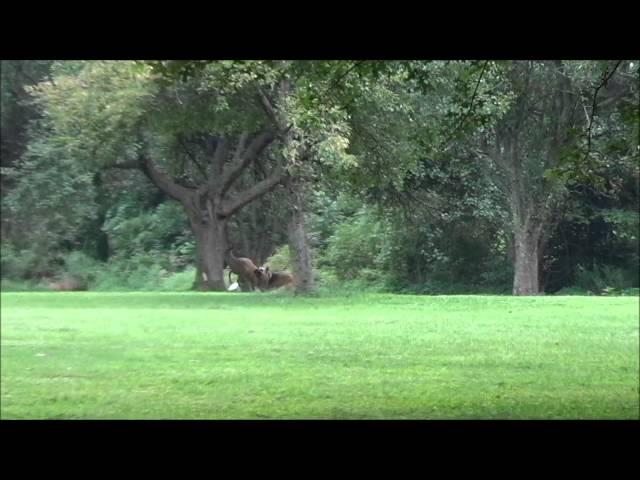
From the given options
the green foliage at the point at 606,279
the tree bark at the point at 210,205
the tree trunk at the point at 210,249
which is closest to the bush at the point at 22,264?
the tree bark at the point at 210,205

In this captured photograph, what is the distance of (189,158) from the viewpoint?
6.09 metres

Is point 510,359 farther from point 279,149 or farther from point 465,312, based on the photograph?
point 279,149

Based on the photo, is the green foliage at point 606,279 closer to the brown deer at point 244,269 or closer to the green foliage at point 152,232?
the brown deer at point 244,269

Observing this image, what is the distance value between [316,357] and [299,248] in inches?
29.1

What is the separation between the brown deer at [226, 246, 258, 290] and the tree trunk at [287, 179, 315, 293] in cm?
29

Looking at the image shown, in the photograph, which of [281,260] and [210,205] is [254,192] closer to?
[210,205]

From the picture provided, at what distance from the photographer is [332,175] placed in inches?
242

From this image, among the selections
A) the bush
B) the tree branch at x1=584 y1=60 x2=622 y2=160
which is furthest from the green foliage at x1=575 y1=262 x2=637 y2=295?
the bush

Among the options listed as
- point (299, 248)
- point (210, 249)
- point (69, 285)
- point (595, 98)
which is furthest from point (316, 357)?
point (595, 98)

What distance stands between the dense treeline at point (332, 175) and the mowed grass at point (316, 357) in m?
0.19

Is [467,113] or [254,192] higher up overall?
[467,113]

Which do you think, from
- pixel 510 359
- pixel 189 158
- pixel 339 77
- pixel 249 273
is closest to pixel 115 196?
pixel 189 158

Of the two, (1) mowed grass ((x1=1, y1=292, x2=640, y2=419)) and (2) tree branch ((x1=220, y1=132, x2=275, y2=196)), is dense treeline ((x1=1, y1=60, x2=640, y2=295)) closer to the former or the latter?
(2) tree branch ((x1=220, y1=132, x2=275, y2=196))
